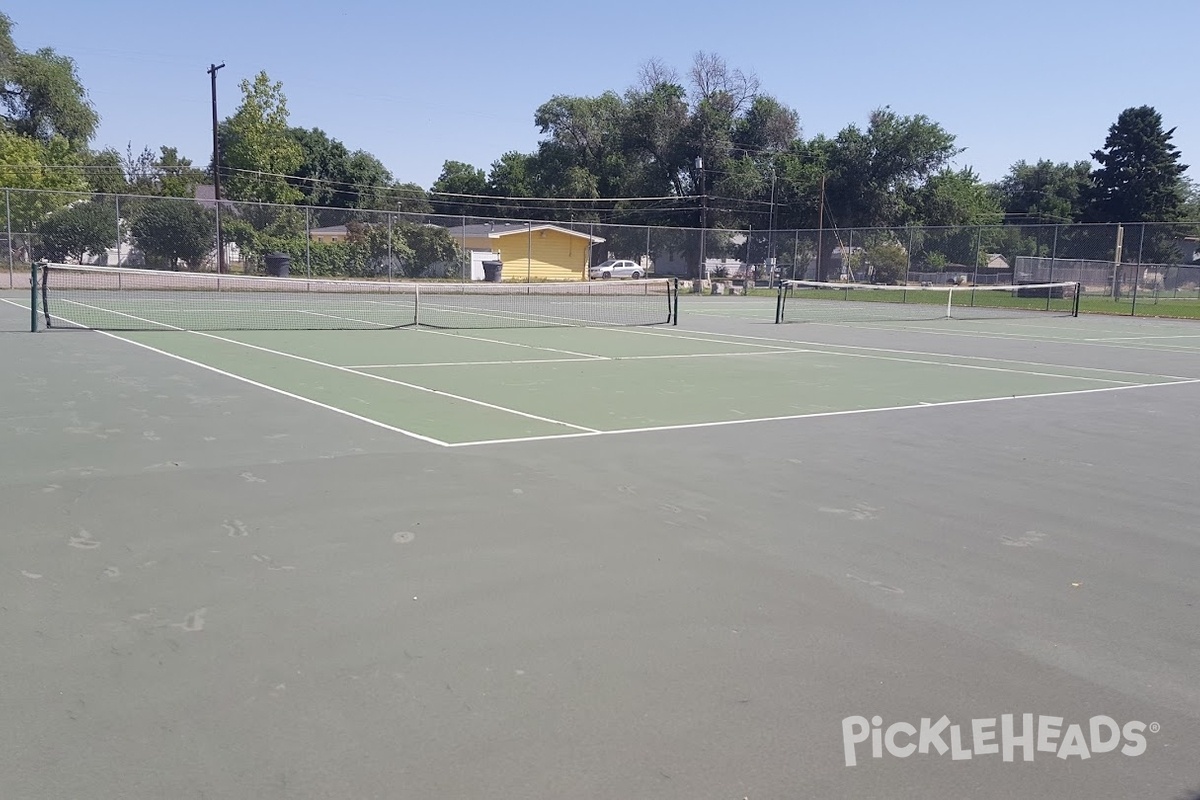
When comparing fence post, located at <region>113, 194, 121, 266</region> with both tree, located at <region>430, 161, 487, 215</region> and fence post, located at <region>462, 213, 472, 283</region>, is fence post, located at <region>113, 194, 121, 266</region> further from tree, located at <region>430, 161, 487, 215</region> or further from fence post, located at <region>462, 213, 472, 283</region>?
tree, located at <region>430, 161, 487, 215</region>

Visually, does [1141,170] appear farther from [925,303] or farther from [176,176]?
[176,176]

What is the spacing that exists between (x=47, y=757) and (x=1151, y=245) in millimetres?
50553

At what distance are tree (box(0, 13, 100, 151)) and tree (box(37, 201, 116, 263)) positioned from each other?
34.0m

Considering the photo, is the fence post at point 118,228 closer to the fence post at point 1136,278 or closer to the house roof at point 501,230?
the house roof at point 501,230

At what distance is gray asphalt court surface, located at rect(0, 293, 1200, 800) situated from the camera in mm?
3111

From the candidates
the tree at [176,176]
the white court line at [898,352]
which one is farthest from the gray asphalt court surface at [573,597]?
the tree at [176,176]

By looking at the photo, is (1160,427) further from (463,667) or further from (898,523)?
(463,667)

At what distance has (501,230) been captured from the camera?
153 feet

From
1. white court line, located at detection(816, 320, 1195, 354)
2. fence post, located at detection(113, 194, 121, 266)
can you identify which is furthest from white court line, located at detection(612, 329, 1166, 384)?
fence post, located at detection(113, 194, 121, 266)

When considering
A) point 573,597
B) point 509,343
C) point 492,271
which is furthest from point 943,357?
point 492,271

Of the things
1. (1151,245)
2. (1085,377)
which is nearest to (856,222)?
(1151,245)

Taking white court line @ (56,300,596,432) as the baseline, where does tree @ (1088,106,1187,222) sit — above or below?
above

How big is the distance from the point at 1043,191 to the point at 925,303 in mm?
61603

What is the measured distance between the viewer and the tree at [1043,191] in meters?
80.6
